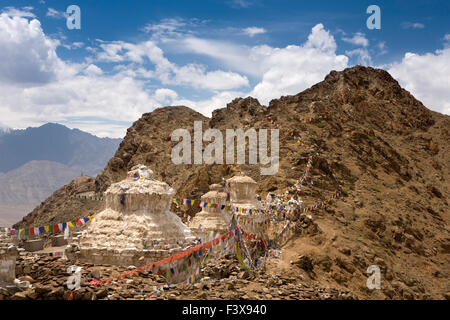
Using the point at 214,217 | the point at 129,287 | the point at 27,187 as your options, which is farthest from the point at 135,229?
the point at 27,187

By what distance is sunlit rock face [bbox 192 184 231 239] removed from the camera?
54.0 feet

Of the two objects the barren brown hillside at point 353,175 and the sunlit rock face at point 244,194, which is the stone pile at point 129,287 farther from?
the sunlit rock face at point 244,194

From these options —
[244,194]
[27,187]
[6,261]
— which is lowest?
[6,261]

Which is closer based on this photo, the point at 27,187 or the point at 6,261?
the point at 6,261

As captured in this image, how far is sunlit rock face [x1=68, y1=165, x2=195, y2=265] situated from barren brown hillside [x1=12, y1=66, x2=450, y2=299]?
5840 mm

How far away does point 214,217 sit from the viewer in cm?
1691

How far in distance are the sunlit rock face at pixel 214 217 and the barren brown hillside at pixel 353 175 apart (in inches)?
107

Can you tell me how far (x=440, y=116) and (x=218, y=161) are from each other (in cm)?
3022

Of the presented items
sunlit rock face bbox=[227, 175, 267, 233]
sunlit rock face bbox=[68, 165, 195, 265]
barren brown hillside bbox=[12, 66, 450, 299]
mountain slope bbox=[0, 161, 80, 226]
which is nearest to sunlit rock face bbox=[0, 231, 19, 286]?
sunlit rock face bbox=[68, 165, 195, 265]

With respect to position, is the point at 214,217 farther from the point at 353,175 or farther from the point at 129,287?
the point at 353,175

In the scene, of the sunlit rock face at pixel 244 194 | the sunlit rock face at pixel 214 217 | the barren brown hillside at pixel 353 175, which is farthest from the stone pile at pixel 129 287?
the sunlit rock face at pixel 244 194

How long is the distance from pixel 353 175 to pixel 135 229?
2348cm
